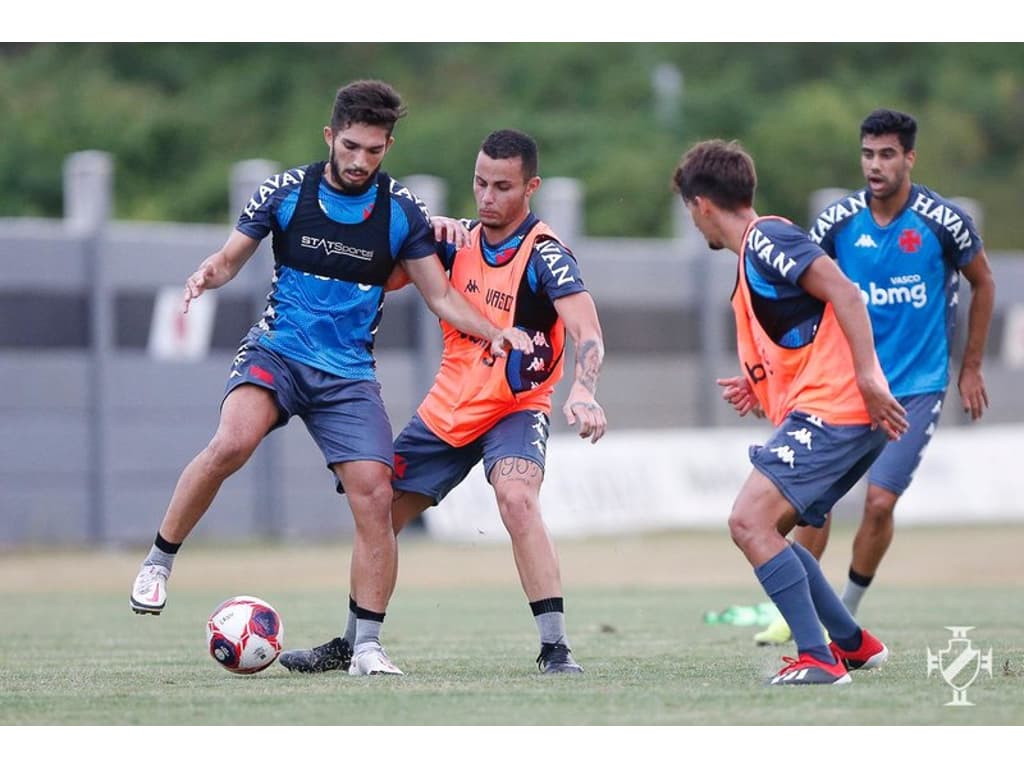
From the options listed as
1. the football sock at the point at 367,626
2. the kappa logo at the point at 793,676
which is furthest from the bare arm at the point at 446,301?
the kappa logo at the point at 793,676

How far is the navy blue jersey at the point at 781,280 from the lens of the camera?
6711 millimetres

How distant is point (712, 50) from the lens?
45.5 m

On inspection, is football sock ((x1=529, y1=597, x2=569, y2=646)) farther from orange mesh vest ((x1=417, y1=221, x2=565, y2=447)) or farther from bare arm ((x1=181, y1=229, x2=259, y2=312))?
bare arm ((x1=181, y1=229, x2=259, y2=312))

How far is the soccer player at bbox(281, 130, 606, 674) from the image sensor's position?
7.41 metres

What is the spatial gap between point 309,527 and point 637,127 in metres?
19.3

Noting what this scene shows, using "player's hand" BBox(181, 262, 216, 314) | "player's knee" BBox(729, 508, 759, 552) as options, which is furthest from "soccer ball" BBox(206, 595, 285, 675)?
"player's knee" BBox(729, 508, 759, 552)

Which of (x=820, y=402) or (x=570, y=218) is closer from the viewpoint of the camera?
(x=820, y=402)

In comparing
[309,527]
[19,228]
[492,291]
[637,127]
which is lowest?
[309,527]

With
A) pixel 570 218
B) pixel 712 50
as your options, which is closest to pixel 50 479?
pixel 570 218

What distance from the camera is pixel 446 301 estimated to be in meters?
7.68

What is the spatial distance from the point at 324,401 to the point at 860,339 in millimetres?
2388

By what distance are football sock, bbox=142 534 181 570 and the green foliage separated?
100ft

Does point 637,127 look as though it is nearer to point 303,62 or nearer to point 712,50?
point 712,50
